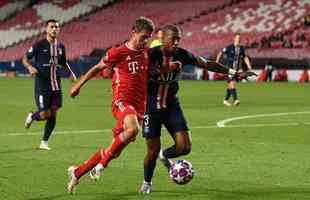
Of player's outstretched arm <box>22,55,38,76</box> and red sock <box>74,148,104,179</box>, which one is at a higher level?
player's outstretched arm <box>22,55,38,76</box>

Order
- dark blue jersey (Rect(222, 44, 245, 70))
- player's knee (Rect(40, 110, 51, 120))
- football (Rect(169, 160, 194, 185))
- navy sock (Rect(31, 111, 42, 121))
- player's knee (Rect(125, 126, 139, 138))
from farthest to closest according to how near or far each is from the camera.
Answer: dark blue jersey (Rect(222, 44, 245, 70))
navy sock (Rect(31, 111, 42, 121))
player's knee (Rect(40, 110, 51, 120))
football (Rect(169, 160, 194, 185))
player's knee (Rect(125, 126, 139, 138))

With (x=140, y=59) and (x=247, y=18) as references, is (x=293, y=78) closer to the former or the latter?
(x=247, y=18)

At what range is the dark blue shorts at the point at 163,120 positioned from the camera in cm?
1008

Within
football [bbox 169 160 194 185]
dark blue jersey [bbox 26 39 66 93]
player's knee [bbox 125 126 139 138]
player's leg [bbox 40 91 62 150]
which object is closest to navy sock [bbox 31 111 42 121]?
player's leg [bbox 40 91 62 150]

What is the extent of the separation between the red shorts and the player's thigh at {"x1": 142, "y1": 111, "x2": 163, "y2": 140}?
1.27 ft

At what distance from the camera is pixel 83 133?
1769 cm

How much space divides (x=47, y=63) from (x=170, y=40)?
20.1 ft

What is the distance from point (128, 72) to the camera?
9.60 meters

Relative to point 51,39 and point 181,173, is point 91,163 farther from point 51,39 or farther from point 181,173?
point 51,39

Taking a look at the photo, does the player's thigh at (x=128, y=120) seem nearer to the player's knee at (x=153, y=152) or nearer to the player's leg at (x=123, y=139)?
the player's leg at (x=123, y=139)

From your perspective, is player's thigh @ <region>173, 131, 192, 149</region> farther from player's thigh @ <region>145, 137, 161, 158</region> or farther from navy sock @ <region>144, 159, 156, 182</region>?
navy sock @ <region>144, 159, 156, 182</region>

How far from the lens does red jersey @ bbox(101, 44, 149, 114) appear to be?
9562 mm

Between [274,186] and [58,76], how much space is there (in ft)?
20.7

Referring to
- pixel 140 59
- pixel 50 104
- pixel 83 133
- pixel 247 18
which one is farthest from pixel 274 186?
pixel 247 18
